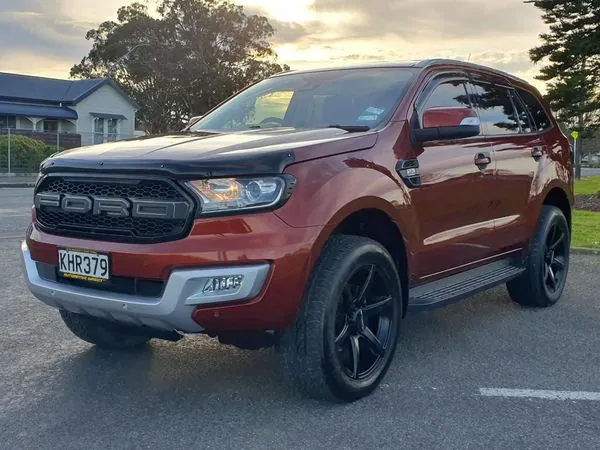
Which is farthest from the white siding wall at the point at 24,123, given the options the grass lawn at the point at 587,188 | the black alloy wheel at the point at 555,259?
the black alloy wheel at the point at 555,259

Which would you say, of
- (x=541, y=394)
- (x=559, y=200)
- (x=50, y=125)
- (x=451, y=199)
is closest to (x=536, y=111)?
(x=559, y=200)

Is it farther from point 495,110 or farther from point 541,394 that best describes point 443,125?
point 541,394

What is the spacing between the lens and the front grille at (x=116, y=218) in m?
3.34

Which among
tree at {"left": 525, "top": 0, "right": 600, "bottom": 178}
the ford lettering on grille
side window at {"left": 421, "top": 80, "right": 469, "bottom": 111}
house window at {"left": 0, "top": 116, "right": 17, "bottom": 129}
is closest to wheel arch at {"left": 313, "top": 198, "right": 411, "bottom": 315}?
the ford lettering on grille

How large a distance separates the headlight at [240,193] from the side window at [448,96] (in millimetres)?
1559

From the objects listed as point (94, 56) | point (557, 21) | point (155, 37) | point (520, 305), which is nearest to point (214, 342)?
point (520, 305)

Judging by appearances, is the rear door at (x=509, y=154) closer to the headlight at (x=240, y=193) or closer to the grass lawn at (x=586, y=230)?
the headlight at (x=240, y=193)

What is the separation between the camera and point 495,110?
5445 millimetres

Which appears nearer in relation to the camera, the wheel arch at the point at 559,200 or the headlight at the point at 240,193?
the headlight at the point at 240,193

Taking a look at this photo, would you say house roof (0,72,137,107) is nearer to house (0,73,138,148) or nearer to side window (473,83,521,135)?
house (0,73,138,148)

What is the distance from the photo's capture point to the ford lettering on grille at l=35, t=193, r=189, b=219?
3309 millimetres

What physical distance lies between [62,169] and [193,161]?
813 mm

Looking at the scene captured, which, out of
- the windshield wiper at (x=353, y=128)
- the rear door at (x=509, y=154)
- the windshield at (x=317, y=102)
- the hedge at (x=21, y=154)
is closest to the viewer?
the windshield wiper at (x=353, y=128)

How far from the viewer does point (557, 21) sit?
21.3 m
